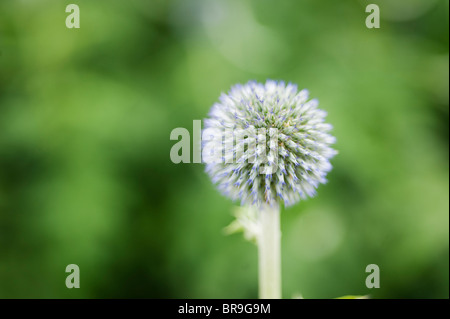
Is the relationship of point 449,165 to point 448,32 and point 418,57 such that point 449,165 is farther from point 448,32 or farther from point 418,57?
point 448,32

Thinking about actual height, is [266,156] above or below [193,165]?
below

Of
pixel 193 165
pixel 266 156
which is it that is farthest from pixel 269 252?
pixel 193 165

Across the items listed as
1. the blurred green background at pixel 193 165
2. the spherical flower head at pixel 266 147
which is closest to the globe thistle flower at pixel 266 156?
the spherical flower head at pixel 266 147

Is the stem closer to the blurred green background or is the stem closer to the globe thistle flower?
the globe thistle flower

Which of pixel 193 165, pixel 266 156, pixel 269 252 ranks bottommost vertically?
pixel 269 252

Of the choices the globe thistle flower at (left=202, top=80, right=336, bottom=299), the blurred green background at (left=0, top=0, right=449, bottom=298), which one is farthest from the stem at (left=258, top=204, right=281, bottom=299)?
the blurred green background at (left=0, top=0, right=449, bottom=298)

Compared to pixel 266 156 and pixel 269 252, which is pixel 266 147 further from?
pixel 269 252

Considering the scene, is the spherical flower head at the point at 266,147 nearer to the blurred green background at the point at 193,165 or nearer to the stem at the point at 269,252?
the stem at the point at 269,252
